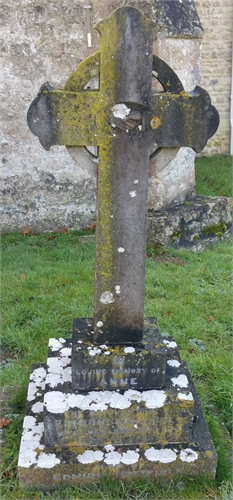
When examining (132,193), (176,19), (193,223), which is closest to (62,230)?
(193,223)

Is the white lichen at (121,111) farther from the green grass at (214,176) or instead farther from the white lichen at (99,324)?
the green grass at (214,176)

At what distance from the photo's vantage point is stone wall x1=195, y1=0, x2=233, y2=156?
1159 cm

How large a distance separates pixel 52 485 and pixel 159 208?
14.8 ft

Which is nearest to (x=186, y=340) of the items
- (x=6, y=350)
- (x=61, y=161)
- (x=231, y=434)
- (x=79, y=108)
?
(x=231, y=434)

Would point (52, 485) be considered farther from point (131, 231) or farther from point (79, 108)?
point (79, 108)

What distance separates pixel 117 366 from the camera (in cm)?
287

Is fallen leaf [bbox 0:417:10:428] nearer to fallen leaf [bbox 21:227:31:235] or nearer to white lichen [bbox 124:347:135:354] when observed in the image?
white lichen [bbox 124:347:135:354]

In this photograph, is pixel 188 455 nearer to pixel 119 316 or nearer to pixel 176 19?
pixel 119 316

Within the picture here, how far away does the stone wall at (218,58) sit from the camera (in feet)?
38.0

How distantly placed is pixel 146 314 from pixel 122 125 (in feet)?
8.47

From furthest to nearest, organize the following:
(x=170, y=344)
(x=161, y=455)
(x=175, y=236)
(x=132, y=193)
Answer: (x=175, y=236)
(x=170, y=344)
(x=161, y=455)
(x=132, y=193)

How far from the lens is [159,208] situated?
675 cm

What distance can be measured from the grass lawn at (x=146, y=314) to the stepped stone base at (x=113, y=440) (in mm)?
82

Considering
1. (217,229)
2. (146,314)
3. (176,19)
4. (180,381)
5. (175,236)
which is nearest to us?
(180,381)
